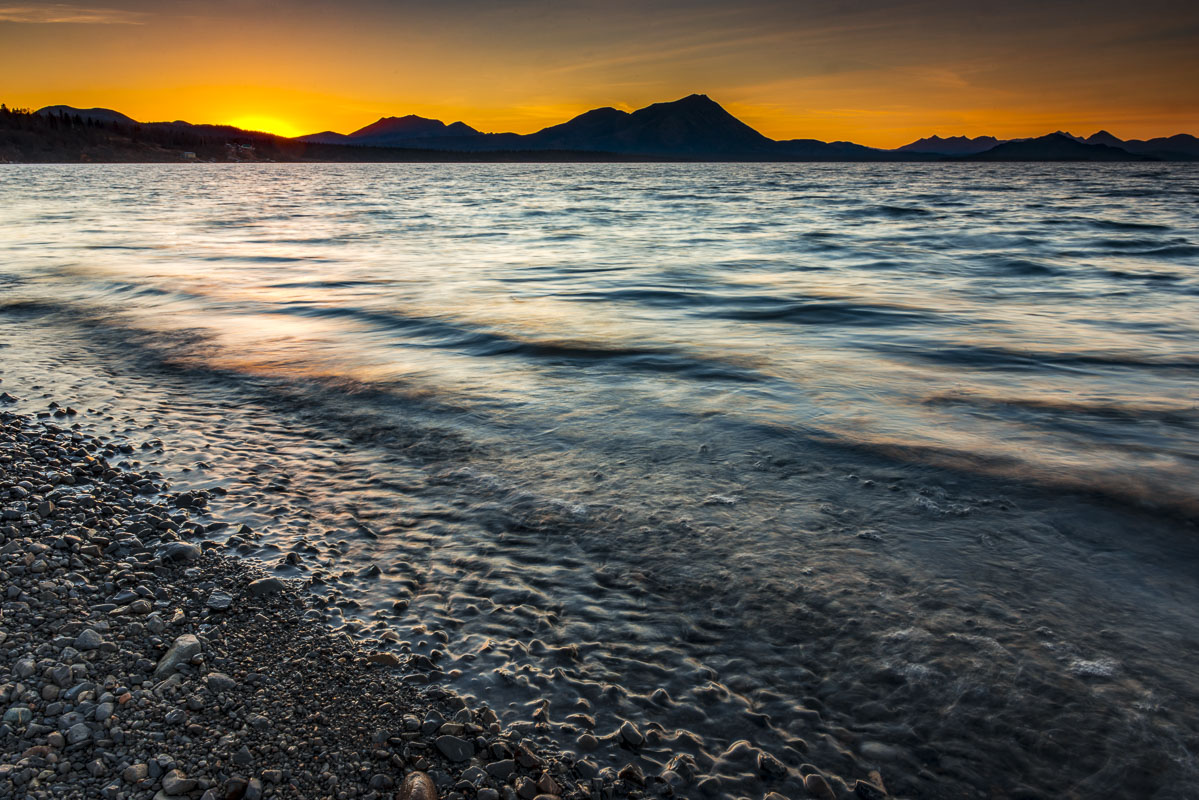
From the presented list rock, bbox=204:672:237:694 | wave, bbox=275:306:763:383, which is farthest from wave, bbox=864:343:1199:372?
rock, bbox=204:672:237:694

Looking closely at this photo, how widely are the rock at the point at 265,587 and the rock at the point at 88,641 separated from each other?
28.6 inches

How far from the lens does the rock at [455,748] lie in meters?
2.79

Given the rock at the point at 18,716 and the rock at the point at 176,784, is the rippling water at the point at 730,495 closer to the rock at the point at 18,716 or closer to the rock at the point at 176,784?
the rock at the point at 176,784

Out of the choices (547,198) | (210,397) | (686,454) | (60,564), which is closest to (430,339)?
(210,397)

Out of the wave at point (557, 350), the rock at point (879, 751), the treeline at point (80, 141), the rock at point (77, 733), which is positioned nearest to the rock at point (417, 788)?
the rock at point (77, 733)

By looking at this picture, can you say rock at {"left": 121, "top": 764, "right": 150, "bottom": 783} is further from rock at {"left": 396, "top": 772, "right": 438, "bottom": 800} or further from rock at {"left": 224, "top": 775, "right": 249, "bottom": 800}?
rock at {"left": 396, "top": 772, "right": 438, "bottom": 800}

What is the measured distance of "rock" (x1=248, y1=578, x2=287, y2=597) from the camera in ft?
12.6

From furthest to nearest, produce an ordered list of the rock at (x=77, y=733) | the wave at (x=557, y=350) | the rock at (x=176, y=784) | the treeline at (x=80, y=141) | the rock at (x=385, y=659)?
the treeline at (x=80, y=141), the wave at (x=557, y=350), the rock at (x=385, y=659), the rock at (x=77, y=733), the rock at (x=176, y=784)

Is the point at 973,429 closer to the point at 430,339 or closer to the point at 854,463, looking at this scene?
the point at 854,463

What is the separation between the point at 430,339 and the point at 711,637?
7.88 meters

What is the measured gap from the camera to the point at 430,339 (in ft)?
35.0

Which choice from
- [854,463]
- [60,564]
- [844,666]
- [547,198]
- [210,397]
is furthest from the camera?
[547,198]

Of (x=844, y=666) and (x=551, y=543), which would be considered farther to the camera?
(x=551, y=543)

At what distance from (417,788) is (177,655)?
54.4 inches
